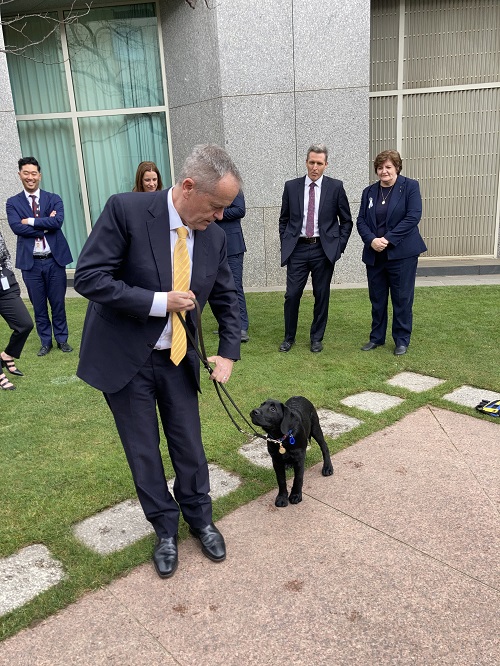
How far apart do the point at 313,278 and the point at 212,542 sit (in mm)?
3611

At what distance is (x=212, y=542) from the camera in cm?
277

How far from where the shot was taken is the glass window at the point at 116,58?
9656 mm

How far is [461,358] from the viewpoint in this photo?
5.45m

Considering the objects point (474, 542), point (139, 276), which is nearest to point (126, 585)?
point (139, 276)

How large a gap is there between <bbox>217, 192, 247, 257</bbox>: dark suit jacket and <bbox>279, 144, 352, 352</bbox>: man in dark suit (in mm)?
487

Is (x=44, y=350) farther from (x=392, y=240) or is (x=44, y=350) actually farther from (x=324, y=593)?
(x=324, y=593)

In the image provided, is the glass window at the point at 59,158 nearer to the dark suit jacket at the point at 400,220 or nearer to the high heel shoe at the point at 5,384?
the high heel shoe at the point at 5,384

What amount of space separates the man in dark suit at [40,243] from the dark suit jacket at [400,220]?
3.25 meters

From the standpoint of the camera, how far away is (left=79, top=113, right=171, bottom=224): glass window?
33.4 feet

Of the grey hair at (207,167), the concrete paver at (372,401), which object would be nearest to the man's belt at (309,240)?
the concrete paver at (372,401)

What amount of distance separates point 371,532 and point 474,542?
0.50m

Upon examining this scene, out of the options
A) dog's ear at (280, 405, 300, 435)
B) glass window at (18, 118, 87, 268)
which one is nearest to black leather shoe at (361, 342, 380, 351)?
dog's ear at (280, 405, 300, 435)

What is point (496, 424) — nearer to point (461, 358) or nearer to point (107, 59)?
point (461, 358)

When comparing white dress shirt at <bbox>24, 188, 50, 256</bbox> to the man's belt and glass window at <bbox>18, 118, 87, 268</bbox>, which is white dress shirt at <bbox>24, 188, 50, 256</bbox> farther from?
glass window at <bbox>18, 118, 87, 268</bbox>
